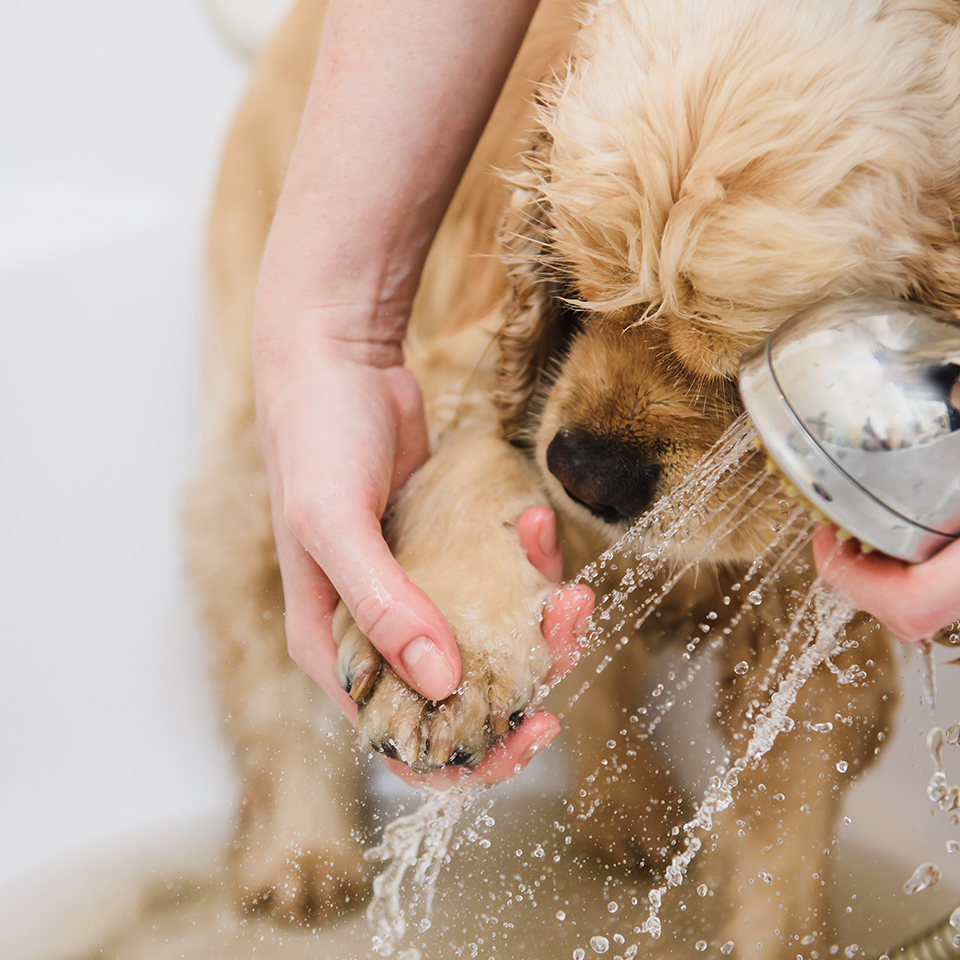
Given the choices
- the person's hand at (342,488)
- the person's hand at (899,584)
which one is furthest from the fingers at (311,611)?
the person's hand at (899,584)

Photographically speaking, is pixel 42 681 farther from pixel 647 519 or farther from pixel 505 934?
pixel 647 519

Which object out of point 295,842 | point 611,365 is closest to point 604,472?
point 611,365

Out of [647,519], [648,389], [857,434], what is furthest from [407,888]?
[857,434]

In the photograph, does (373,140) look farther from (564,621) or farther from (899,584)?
(899,584)

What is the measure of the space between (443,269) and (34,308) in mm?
931

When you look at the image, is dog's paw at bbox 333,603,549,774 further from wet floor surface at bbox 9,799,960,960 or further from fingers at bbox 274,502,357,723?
wet floor surface at bbox 9,799,960,960

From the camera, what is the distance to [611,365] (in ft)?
2.96

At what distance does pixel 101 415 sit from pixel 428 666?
3.75 ft

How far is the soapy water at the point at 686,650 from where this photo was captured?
91cm

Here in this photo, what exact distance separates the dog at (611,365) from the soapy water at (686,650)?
1 cm

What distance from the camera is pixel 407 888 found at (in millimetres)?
1311

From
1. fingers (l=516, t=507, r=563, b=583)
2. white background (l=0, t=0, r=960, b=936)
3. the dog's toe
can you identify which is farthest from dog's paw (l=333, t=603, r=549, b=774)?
white background (l=0, t=0, r=960, b=936)

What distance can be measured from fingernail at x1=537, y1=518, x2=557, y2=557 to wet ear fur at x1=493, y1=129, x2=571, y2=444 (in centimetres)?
17

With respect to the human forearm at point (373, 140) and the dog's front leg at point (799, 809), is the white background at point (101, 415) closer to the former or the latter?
the human forearm at point (373, 140)
